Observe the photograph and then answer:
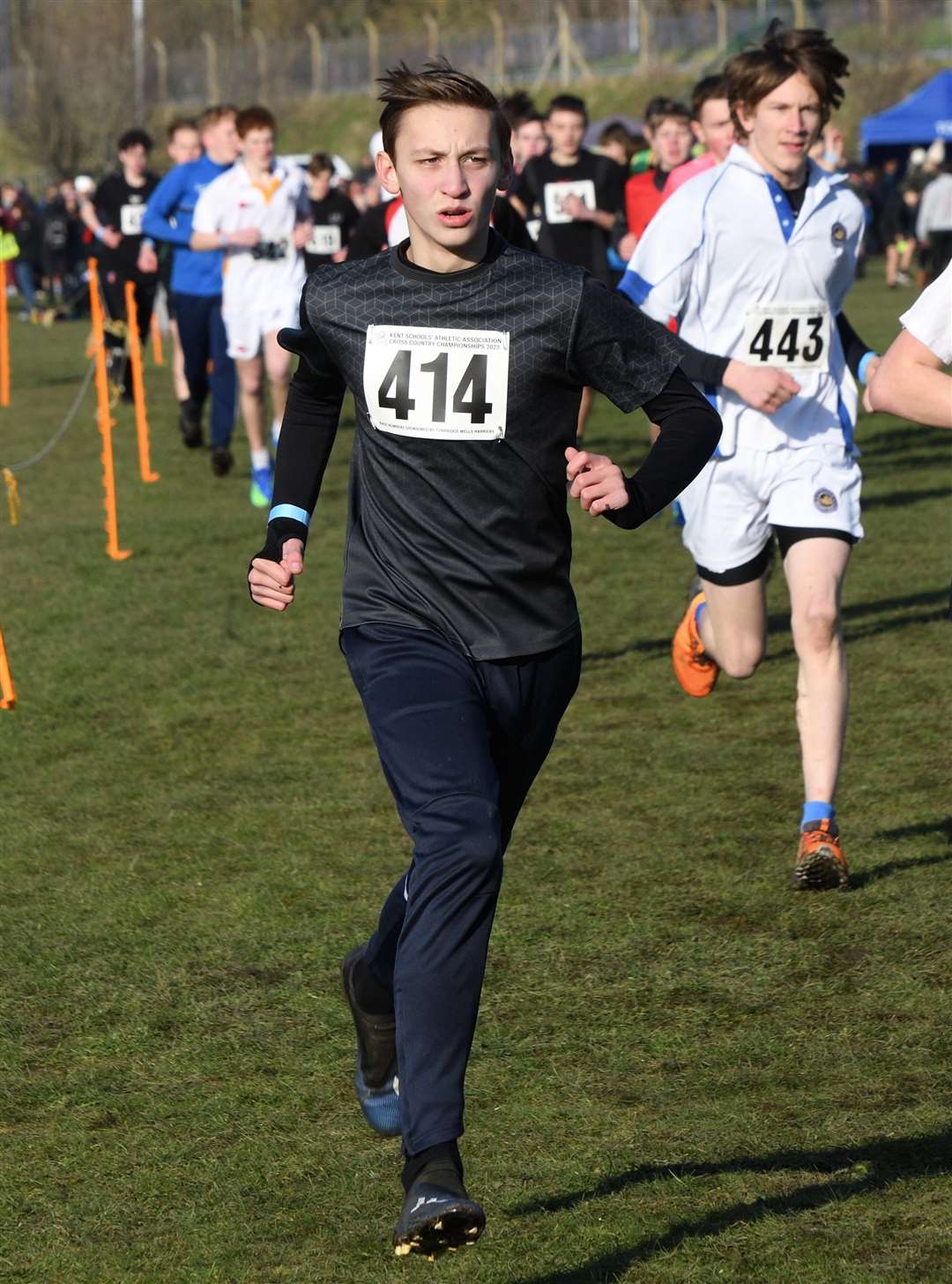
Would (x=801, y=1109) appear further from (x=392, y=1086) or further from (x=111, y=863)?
(x=111, y=863)

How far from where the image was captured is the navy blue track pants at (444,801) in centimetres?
348

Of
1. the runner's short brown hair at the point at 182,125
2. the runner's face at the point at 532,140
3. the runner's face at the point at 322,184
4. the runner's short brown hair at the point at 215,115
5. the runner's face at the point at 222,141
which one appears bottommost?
the runner's face at the point at 322,184

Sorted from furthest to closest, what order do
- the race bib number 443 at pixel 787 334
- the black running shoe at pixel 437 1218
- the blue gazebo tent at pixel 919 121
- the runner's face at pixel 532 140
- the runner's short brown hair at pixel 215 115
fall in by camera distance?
1. the blue gazebo tent at pixel 919 121
2. the runner's face at pixel 532 140
3. the runner's short brown hair at pixel 215 115
4. the race bib number 443 at pixel 787 334
5. the black running shoe at pixel 437 1218

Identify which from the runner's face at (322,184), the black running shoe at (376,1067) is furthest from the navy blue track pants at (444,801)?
the runner's face at (322,184)

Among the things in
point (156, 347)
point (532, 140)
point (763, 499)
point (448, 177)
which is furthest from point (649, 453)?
point (156, 347)

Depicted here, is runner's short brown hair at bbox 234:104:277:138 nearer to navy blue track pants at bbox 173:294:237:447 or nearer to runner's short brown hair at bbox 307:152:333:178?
navy blue track pants at bbox 173:294:237:447

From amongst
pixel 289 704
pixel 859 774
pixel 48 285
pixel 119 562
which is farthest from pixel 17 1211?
pixel 48 285

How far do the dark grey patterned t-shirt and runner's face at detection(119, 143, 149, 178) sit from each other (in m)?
15.1

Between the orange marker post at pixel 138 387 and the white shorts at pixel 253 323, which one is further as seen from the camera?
the orange marker post at pixel 138 387

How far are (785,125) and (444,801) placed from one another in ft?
10.2

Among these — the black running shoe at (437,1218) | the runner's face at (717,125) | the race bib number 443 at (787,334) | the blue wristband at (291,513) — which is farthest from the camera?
the runner's face at (717,125)

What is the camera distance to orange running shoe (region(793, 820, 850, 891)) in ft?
19.2

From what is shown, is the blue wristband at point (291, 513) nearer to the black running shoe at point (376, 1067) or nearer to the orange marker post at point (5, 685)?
the black running shoe at point (376, 1067)

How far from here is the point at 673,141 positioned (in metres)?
13.2
